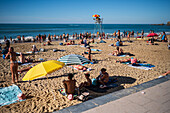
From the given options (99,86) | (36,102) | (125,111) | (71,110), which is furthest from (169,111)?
(36,102)

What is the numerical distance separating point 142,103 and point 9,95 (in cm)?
447

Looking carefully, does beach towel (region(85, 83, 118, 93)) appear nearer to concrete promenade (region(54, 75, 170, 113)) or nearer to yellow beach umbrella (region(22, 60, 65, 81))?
concrete promenade (region(54, 75, 170, 113))

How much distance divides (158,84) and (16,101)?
4.88 m

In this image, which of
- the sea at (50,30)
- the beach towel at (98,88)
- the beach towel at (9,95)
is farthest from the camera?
the sea at (50,30)

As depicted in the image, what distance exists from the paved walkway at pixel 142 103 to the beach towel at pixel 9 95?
118 inches

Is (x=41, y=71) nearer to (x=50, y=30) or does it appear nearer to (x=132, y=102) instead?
(x=132, y=102)

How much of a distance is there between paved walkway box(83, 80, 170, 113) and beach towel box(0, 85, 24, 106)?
2993 millimetres

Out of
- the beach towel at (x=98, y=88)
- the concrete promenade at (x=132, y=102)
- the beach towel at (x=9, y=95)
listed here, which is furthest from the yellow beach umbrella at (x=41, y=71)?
the beach towel at (x=98, y=88)

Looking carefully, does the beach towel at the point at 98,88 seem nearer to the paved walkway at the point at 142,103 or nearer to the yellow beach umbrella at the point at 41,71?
the paved walkway at the point at 142,103

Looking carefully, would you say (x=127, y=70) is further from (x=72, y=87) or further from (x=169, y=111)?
(x=169, y=111)

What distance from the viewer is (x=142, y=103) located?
3.64m

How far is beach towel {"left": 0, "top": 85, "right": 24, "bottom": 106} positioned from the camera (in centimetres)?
468

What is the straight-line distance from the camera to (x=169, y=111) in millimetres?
3262

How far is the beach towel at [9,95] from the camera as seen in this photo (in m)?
4.68
